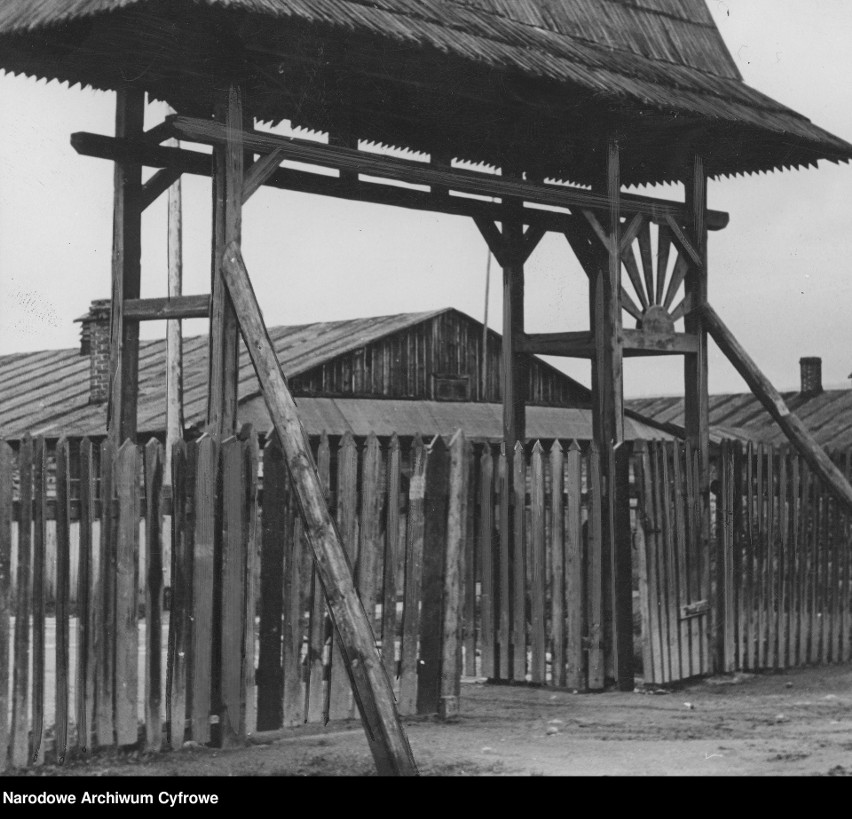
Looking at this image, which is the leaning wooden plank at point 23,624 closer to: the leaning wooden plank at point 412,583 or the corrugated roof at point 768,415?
the leaning wooden plank at point 412,583

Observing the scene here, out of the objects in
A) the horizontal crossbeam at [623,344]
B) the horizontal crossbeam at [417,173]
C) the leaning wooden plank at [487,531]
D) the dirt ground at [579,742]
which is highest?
the horizontal crossbeam at [417,173]

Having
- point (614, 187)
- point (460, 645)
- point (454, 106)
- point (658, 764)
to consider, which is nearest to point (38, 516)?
point (460, 645)

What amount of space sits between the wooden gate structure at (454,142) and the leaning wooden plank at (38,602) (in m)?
1.50

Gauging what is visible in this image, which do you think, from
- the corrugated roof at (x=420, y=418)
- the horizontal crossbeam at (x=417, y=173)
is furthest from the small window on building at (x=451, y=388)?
the horizontal crossbeam at (x=417, y=173)

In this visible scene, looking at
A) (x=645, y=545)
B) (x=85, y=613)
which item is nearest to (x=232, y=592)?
(x=85, y=613)

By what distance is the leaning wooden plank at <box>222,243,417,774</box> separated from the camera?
771 cm

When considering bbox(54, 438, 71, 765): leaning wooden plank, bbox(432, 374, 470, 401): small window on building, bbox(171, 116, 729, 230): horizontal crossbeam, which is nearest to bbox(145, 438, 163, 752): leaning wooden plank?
bbox(54, 438, 71, 765): leaning wooden plank

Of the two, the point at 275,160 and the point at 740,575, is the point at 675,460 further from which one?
the point at 275,160

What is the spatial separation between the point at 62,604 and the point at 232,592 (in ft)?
3.43

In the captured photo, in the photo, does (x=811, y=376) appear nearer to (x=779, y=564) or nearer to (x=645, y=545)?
(x=779, y=564)

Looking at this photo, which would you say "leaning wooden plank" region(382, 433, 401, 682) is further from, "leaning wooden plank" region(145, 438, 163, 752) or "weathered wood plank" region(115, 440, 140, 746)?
"weathered wood plank" region(115, 440, 140, 746)

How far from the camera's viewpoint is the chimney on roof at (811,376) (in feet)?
130

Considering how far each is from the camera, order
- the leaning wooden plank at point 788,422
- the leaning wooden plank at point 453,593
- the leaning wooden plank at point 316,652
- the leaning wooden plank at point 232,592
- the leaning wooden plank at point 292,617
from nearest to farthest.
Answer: the leaning wooden plank at point 232,592
the leaning wooden plank at point 292,617
the leaning wooden plank at point 316,652
the leaning wooden plank at point 453,593
the leaning wooden plank at point 788,422

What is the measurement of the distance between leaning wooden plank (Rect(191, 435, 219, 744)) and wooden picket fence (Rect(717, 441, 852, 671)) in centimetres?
549
